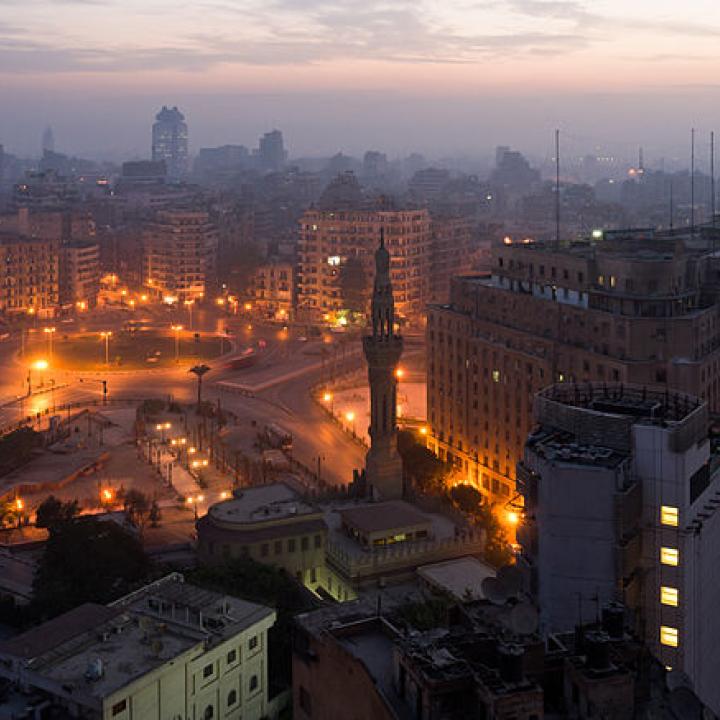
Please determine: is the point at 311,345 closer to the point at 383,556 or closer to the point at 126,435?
the point at 126,435

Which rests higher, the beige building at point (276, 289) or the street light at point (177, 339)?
the beige building at point (276, 289)

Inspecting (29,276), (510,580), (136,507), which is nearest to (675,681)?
(510,580)

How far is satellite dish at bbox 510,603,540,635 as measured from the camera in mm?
18891

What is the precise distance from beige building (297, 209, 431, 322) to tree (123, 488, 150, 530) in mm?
64674

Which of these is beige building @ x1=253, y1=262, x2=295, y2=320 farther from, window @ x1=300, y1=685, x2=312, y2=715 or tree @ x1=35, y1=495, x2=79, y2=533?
window @ x1=300, y1=685, x2=312, y2=715

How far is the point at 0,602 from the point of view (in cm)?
3891

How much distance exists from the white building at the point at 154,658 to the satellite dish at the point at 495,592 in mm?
9218

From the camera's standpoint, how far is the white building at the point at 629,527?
24203 millimetres

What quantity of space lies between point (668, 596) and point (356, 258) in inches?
3884

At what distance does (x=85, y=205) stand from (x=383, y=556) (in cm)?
15453

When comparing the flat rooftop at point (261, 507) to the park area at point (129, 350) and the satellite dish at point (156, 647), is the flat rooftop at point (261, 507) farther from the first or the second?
the park area at point (129, 350)

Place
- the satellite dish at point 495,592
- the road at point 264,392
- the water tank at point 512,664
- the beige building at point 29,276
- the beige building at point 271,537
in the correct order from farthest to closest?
the beige building at point 29,276 → the road at point 264,392 → the beige building at point 271,537 → the satellite dish at point 495,592 → the water tank at point 512,664

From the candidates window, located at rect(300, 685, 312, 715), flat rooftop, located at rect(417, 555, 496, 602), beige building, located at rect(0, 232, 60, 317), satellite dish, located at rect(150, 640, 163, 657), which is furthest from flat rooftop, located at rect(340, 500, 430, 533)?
beige building, located at rect(0, 232, 60, 317)

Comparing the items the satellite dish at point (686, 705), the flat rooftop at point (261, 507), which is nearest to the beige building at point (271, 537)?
the flat rooftop at point (261, 507)
